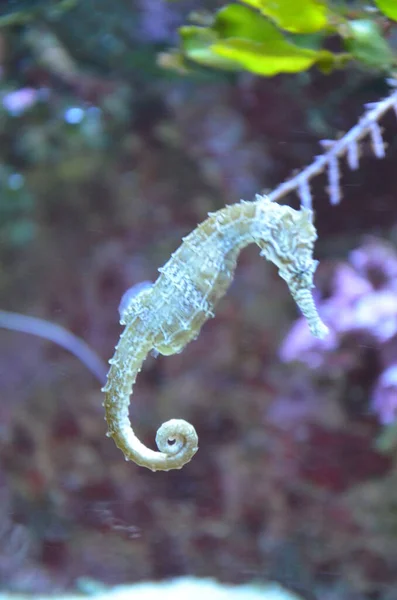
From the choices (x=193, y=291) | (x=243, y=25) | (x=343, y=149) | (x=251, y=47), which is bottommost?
(x=193, y=291)

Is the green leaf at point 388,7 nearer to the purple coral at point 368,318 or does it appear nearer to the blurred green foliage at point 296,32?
the blurred green foliage at point 296,32

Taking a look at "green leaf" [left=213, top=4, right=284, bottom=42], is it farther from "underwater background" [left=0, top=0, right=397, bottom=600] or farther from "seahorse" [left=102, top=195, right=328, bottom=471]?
"seahorse" [left=102, top=195, right=328, bottom=471]

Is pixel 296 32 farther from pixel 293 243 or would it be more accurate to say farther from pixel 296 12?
pixel 293 243

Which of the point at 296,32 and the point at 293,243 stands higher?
the point at 296,32

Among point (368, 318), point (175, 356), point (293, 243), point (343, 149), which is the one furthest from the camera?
point (175, 356)

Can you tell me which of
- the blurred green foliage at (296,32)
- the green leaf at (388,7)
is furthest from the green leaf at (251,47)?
the green leaf at (388,7)

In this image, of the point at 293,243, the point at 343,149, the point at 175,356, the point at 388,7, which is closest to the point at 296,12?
the point at 388,7

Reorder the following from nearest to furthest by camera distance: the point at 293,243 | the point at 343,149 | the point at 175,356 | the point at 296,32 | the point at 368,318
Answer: the point at 293,243
the point at 343,149
the point at 296,32
the point at 368,318
the point at 175,356
